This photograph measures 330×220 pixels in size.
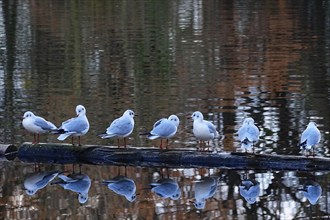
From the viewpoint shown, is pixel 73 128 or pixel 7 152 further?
pixel 7 152

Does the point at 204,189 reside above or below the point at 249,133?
below

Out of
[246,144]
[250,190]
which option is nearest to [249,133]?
[246,144]

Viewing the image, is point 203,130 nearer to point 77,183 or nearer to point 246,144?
point 246,144

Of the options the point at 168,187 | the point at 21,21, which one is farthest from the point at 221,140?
the point at 21,21

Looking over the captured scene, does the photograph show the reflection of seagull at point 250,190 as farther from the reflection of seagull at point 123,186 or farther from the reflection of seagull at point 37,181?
the reflection of seagull at point 37,181

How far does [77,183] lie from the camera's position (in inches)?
509

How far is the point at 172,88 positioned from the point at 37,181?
856 cm

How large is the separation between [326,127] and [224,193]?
14.8 ft

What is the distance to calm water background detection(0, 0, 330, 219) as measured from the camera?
11875 mm

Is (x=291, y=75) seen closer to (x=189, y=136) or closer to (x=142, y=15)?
(x=189, y=136)

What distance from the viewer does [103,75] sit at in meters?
24.2

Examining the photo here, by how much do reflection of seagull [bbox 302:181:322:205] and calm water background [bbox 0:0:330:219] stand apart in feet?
0.25

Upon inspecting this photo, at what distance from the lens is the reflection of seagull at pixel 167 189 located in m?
12.2

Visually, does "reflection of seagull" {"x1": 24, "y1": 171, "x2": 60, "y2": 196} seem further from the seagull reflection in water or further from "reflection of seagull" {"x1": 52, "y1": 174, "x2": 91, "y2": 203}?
the seagull reflection in water
